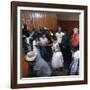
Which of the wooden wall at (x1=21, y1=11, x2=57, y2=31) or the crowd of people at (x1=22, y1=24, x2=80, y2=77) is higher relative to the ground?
the wooden wall at (x1=21, y1=11, x2=57, y2=31)

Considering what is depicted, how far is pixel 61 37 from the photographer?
2.07 m

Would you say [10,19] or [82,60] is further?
[82,60]

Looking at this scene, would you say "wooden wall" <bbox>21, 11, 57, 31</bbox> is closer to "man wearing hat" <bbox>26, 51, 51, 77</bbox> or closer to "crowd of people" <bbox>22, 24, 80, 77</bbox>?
"crowd of people" <bbox>22, 24, 80, 77</bbox>

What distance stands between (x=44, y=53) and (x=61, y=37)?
0.67 ft

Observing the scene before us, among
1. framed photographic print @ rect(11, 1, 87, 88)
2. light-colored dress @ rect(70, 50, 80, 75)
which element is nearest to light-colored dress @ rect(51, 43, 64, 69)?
framed photographic print @ rect(11, 1, 87, 88)

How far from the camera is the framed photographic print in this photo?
6.37ft

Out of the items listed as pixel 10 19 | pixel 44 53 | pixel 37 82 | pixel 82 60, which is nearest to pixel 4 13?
pixel 10 19

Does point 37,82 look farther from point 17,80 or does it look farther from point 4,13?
point 4,13

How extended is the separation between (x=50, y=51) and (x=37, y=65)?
0.16 metres

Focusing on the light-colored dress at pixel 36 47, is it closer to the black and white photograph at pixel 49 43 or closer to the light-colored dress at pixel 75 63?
the black and white photograph at pixel 49 43

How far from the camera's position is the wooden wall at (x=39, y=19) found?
1.97 meters

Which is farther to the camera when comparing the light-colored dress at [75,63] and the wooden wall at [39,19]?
the light-colored dress at [75,63]

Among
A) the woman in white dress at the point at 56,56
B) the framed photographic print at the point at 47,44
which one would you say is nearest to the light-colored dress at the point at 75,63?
the framed photographic print at the point at 47,44

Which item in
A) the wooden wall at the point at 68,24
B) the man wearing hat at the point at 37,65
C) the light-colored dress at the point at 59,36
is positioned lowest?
the man wearing hat at the point at 37,65
